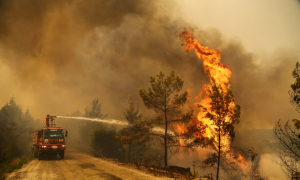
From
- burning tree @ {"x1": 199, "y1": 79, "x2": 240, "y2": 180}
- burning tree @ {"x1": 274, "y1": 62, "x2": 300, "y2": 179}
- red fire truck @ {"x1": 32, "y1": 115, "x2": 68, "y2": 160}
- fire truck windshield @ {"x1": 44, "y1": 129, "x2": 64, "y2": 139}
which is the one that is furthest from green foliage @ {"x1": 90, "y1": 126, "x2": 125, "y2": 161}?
burning tree @ {"x1": 274, "y1": 62, "x2": 300, "y2": 179}

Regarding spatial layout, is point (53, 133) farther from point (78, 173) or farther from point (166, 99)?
point (166, 99)

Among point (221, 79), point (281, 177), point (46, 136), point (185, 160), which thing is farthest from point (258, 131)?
point (46, 136)

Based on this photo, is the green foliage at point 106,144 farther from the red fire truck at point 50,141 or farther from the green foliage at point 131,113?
the red fire truck at point 50,141

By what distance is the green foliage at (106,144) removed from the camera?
31.2 metres

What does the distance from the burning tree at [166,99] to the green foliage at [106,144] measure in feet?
51.4

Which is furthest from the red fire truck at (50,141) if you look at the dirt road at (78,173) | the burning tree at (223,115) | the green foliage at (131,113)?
the burning tree at (223,115)

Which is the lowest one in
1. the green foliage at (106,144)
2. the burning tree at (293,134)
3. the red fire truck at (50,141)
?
the green foliage at (106,144)

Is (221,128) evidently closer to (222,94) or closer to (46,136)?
(222,94)

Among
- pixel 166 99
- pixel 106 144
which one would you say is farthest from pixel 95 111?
pixel 166 99

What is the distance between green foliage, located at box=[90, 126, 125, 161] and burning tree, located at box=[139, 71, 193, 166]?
51.4 ft

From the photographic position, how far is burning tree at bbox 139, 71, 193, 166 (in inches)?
730

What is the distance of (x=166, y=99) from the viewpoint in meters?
18.9

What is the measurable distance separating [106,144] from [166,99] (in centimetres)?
1847

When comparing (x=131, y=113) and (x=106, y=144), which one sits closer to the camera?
(x=131, y=113)
